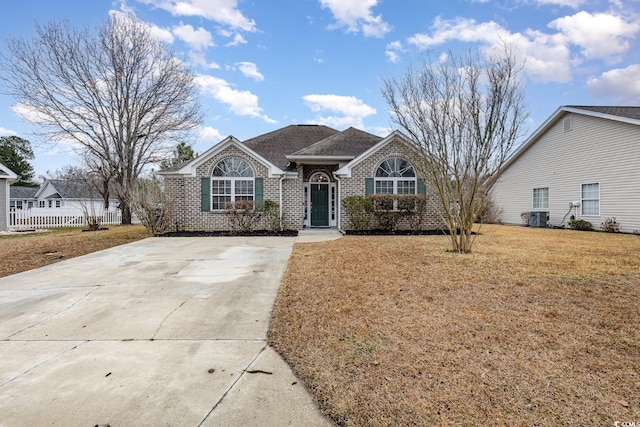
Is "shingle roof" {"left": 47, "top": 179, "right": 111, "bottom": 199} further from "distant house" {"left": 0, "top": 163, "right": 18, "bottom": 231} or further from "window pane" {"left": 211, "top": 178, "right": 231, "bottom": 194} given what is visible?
"window pane" {"left": 211, "top": 178, "right": 231, "bottom": 194}

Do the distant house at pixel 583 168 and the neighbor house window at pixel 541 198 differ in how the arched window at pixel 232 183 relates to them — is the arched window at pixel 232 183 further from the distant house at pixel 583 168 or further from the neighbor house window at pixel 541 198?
the neighbor house window at pixel 541 198

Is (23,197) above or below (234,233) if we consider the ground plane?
above

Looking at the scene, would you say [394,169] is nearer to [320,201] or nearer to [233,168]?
[320,201]

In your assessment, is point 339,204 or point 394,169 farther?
point 339,204

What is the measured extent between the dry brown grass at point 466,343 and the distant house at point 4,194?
710 inches

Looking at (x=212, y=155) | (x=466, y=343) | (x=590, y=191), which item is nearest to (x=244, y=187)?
(x=212, y=155)

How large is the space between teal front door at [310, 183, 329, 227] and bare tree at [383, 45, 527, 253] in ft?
22.7

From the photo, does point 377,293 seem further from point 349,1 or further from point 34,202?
point 34,202

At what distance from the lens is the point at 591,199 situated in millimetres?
13992

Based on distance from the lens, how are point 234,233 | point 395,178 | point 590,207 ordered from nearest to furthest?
point 234,233 < point 395,178 < point 590,207

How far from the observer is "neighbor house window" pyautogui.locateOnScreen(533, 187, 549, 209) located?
54.7ft

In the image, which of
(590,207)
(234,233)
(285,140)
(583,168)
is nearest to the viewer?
(234,233)

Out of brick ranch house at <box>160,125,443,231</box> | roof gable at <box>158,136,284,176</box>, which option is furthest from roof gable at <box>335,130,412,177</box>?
roof gable at <box>158,136,284,176</box>

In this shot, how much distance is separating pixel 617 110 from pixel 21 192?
56105 millimetres
